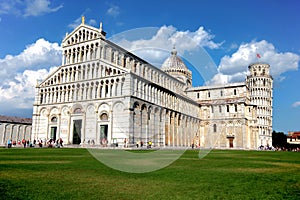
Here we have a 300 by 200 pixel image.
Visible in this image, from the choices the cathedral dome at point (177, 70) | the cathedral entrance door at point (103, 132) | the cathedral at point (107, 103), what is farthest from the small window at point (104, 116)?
the cathedral dome at point (177, 70)

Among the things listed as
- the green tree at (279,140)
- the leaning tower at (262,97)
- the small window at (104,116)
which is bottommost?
the green tree at (279,140)

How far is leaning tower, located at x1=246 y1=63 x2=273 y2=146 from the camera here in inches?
3971

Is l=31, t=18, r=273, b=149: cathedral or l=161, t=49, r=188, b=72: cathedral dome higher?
l=161, t=49, r=188, b=72: cathedral dome

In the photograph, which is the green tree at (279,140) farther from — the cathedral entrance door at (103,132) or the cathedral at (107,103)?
the cathedral entrance door at (103,132)

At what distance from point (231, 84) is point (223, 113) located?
1107 cm

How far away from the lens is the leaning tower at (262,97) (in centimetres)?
10088

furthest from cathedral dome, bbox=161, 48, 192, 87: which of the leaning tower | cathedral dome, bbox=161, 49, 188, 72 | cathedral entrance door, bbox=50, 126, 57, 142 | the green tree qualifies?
the green tree

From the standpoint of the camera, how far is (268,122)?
10331cm

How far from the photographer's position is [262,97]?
332 ft

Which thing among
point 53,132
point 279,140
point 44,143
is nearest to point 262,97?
point 279,140

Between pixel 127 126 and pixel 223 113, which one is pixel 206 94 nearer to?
pixel 223 113

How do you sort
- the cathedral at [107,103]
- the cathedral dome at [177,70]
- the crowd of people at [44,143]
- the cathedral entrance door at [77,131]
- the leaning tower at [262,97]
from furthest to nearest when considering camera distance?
the leaning tower at [262,97] < the cathedral dome at [177,70] < the cathedral entrance door at [77,131] < the cathedral at [107,103] < the crowd of people at [44,143]

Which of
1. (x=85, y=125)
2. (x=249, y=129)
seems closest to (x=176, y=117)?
(x=85, y=125)

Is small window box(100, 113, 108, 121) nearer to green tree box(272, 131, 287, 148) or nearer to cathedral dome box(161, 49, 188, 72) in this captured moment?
cathedral dome box(161, 49, 188, 72)
